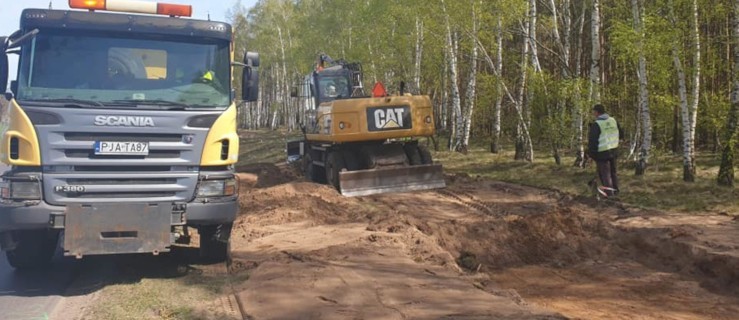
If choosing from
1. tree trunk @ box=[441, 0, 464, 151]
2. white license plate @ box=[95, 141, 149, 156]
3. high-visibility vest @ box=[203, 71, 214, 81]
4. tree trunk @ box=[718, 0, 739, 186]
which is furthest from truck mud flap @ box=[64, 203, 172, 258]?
tree trunk @ box=[441, 0, 464, 151]

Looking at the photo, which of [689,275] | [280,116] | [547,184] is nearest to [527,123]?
[547,184]

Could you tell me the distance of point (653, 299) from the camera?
6898mm

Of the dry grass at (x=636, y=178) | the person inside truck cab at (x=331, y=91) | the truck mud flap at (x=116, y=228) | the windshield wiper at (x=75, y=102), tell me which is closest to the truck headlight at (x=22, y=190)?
the truck mud flap at (x=116, y=228)

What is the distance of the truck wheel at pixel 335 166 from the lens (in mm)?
15305

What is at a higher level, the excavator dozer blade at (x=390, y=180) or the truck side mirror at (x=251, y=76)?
the truck side mirror at (x=251, y=76)

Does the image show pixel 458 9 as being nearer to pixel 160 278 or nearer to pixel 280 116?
pixel 160 278

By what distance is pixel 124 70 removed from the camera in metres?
6.94

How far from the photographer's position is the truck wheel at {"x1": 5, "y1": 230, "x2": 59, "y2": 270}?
24.0ft

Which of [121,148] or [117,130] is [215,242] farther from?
[117,130]

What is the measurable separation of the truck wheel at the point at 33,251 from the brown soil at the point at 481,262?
220cm

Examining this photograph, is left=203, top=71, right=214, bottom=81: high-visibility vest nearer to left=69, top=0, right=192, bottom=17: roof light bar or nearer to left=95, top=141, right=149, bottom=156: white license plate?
left=69, top=0, right=192, bottom=17: roof light bar

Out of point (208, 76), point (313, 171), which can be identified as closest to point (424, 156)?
point (313, 171)

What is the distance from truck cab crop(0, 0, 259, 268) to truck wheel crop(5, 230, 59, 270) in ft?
0.25

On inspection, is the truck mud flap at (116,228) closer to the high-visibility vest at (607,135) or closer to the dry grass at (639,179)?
the high-visibility vest at (607,135)
